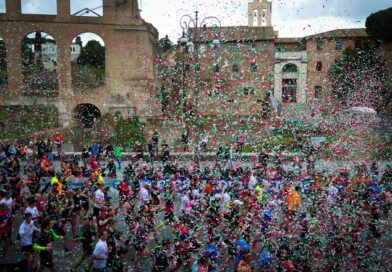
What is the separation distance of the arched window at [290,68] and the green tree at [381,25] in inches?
271

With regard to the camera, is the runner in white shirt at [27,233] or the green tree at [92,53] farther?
the green tree at [92,53]

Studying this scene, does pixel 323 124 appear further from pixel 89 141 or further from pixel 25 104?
pixel 25 104

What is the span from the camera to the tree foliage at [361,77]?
Result: 30.4 metres

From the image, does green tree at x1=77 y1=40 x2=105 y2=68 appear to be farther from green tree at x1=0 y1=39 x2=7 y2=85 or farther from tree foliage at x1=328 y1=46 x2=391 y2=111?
tree foliage at x1=328 y1=46 x2=391 y2=111

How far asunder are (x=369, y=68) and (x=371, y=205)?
28.1 metres

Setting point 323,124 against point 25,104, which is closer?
point 323,124

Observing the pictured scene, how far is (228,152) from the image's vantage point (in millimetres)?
16172

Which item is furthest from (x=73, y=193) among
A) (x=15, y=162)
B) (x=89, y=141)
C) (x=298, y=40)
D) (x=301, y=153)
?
(x=298, y=40)

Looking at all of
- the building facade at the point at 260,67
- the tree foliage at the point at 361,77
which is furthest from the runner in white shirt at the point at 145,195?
the tree foliage at the point at 361,77

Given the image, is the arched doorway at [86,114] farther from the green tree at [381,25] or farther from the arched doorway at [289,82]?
the green tree at [381,25]

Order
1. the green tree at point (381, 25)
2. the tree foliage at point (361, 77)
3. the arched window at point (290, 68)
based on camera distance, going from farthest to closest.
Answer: the arched window at point (290, 68)
the green tree at point (381, 25)
the tree foliage at point (361, 77)

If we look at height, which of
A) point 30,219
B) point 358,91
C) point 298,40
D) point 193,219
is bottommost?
point 193,219

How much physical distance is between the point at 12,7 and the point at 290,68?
23.3m

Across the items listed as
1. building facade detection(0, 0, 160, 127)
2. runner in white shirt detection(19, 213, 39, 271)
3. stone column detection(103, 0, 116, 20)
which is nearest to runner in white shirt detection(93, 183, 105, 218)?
runner in white shirt detection(19, 213, 39, 271)
